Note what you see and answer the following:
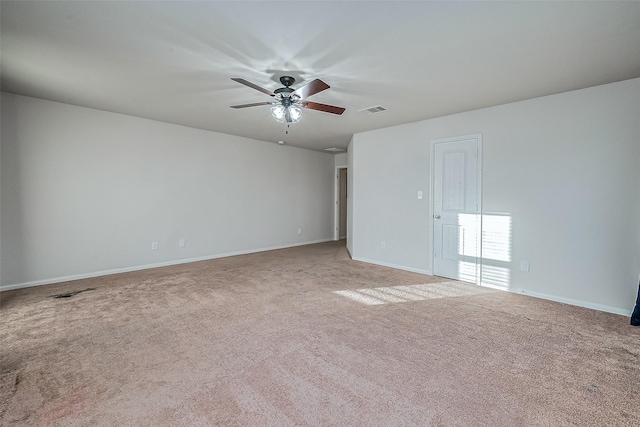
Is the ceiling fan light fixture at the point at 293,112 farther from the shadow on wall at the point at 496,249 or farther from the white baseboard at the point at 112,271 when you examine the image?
the white baseboard at the point at 112,271

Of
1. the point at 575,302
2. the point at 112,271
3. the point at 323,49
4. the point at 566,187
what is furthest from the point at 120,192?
the point at 575,302

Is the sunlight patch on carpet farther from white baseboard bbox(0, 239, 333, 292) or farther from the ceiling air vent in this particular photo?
white baseboard bbox(0, 239, 333, 292)

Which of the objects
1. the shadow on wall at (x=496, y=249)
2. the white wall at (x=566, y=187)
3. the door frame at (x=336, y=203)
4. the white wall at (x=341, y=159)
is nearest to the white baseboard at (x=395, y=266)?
the white wall at (x=566, y=187)

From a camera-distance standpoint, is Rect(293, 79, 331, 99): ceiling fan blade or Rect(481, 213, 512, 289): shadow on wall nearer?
Rect(293, 79, 331, 99): ceiling fan blade

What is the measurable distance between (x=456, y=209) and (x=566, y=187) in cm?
124

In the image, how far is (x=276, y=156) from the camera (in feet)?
21.5

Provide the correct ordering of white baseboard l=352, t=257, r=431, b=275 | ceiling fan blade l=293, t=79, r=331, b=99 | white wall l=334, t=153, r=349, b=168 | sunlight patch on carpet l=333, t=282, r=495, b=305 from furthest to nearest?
white wall l=334, t=153, r=349, b=168
white baseboard l=352, t=257, r=431, b=275
sunlight patch on carpet l=333, t=282, r=495, b=305
ceiling fan blade l=293, t=79, r=331, b=99

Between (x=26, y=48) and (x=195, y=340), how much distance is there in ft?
9.28

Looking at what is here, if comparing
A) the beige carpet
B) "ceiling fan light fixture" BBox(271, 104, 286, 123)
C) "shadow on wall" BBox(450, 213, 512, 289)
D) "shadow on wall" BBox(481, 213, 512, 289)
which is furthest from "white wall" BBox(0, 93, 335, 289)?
"shadow on wall" BBox(481, 213, 512, 289)

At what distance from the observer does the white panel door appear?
158 inches

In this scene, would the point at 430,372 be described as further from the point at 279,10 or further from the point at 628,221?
the point at 628,221

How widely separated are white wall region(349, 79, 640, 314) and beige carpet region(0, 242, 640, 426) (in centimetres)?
41

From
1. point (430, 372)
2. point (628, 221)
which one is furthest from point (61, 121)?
point (628, 221)

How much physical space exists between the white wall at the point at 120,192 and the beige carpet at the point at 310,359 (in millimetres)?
708
